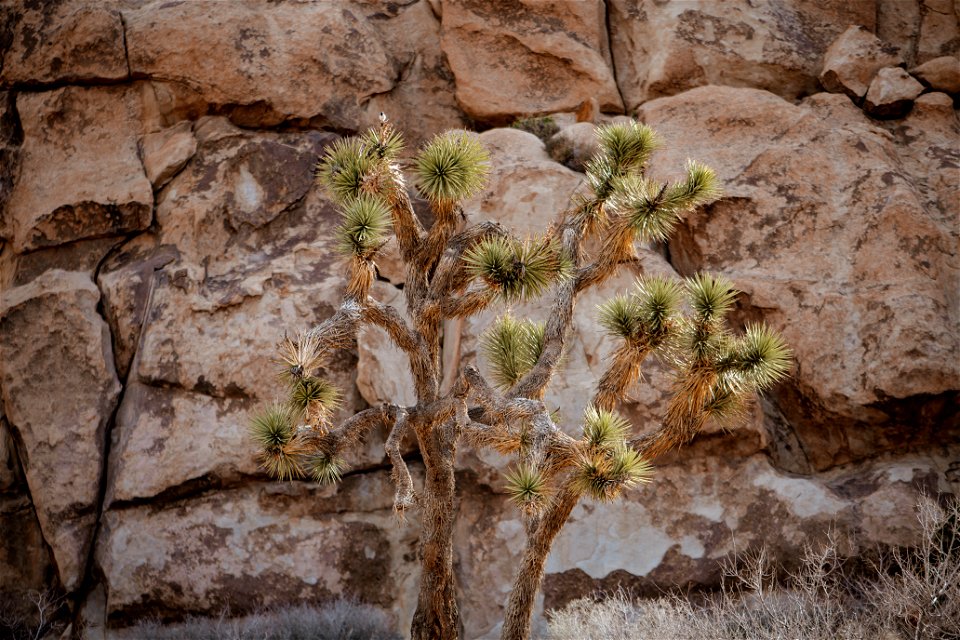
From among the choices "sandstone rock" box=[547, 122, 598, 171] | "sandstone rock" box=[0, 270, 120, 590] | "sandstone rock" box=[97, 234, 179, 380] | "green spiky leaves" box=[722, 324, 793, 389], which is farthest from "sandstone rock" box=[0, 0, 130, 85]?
"green spiky leaves" box=[722, 324, 793, 389]

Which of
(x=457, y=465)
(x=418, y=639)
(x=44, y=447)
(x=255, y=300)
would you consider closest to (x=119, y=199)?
(x=255, y=300)

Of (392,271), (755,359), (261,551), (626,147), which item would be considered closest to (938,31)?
(626,147)

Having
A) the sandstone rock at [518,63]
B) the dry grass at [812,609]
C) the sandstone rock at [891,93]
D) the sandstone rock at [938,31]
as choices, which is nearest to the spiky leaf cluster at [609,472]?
the dry grass at [812,609]

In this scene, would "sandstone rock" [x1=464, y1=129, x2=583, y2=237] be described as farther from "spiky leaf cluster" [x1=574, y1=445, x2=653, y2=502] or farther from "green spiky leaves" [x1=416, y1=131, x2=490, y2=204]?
"spiky leaf cluster" [x1=574, y1=445, x2=653, y2=502]

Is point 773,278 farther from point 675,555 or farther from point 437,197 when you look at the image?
point 437,197

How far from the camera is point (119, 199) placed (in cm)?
1031

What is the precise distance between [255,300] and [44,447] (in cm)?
→ 245

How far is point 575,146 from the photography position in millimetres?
10297

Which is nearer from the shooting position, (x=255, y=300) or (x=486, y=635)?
(x=486, y=635)

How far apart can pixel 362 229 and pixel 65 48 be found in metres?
6.18

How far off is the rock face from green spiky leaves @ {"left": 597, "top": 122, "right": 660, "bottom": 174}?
2.06m

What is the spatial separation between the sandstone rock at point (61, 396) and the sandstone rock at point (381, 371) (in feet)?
8.30

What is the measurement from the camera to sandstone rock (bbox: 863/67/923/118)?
10641 mm

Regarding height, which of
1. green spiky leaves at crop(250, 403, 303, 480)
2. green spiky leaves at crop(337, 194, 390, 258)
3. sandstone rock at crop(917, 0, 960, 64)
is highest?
sandstone rock at crop(917, 0, 960, 64)
